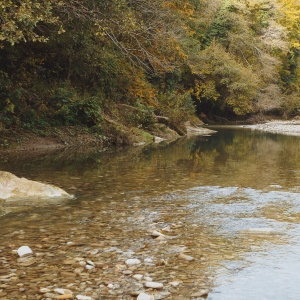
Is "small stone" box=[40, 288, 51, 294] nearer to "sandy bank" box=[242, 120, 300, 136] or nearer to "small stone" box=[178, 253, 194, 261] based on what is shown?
"small stone" box=[178, 253, 194, 261]

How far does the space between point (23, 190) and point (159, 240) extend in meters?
3.01

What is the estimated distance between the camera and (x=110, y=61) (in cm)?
1878

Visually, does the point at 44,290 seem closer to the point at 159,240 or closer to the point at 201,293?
the point at 201,293

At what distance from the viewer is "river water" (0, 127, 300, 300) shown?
354 centimetres

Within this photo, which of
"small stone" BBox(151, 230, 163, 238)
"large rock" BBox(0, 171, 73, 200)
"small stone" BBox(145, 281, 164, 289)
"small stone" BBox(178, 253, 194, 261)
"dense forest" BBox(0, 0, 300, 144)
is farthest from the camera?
"dense forest" BBox(0, 0, 300, 144)

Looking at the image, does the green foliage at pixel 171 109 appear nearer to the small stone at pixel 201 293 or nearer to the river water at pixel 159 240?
the river water at pixel 159 240

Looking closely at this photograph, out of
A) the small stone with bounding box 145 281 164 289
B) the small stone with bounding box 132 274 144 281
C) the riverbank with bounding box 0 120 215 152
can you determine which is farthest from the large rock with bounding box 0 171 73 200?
the riverbank with bounding box 0 120 215 152

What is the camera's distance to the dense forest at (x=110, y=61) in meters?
11.0

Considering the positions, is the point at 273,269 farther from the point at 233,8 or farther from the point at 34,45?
the point at 233,8

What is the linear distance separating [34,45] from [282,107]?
37.5 metres

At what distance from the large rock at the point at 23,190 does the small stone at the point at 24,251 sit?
2560 millimetres

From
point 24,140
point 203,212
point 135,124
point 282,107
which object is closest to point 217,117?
→ point 282,107

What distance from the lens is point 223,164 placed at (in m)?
12.4

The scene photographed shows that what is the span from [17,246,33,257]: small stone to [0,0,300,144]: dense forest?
4.66 meters
